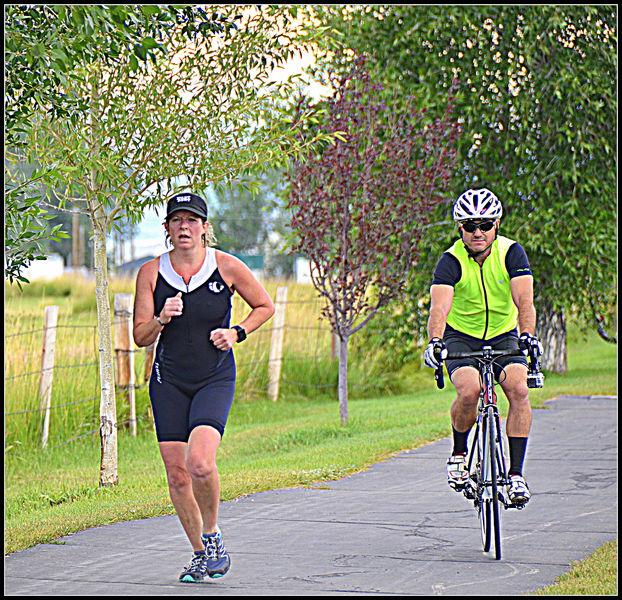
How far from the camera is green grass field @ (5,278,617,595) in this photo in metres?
8.22

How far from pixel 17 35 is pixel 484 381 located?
3.75 m

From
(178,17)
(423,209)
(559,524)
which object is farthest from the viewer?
(423,209)

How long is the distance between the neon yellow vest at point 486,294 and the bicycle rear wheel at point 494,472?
27.3 inches

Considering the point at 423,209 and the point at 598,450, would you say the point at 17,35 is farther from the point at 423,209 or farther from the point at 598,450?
the point at 423,209

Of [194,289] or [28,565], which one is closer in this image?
[194,289]

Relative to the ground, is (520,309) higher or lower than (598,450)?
higher

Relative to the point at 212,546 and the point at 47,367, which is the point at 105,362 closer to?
the point at 47,367

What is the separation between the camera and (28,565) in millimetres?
6578

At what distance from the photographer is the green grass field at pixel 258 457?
8.22m

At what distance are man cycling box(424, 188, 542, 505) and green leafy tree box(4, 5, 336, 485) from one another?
11.7 ft

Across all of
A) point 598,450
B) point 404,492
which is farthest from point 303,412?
point 404,492

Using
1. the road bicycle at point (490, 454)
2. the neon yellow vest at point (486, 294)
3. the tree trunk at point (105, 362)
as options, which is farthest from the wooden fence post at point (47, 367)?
the road bicycle at point (490, 454)

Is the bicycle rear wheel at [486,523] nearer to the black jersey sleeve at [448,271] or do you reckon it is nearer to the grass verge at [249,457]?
the grass verge at [249,457]

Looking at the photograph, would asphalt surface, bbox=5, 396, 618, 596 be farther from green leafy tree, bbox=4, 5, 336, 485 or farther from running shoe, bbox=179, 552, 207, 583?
green leafy tree, bbox=4, 5, 336, 485
